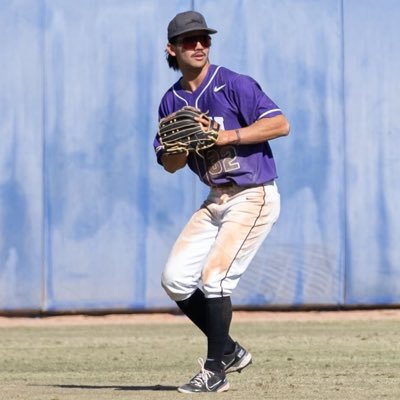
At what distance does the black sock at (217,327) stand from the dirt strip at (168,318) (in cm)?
448

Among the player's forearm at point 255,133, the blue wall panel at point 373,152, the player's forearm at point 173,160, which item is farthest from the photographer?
the blue wall panel at point 373,152

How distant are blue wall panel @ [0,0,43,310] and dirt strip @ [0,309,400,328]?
6.9 inches

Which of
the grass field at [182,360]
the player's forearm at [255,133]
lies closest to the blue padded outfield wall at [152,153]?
the grass field at [182,360]

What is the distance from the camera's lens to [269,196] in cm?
620

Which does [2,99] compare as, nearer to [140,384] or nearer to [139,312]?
[139,312]

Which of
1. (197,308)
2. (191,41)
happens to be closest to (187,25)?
(191,41)

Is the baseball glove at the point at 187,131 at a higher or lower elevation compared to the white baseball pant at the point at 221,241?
higher

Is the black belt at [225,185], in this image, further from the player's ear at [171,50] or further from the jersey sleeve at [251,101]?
the player's ear at [171,50]

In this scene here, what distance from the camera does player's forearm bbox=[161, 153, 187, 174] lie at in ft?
20.4

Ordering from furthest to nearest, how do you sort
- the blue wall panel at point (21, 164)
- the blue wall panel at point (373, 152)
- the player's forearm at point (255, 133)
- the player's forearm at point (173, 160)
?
the blue wall panel at point (373, 152) < the blue wall panel at point (21, 164) < the player's forearm at point (173, 160) < the player's forearm at point (255, 133)

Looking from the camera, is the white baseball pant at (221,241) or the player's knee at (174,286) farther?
the player's knee at (174,286)

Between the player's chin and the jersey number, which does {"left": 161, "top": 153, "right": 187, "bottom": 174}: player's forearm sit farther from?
the player's chin

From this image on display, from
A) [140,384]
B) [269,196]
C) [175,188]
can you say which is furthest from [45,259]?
[269,196]

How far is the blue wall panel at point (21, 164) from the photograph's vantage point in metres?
10.5
